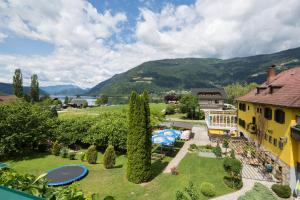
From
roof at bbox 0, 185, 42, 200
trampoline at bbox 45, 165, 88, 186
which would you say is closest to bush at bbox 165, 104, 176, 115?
trampoline at bbox 45, 165, 88, 186

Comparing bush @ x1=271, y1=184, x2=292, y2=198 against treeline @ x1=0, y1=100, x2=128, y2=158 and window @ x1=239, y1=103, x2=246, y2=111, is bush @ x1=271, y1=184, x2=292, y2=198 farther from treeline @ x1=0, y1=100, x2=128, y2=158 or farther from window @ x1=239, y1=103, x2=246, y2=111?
window @ x1=239, y1=103, x2=246, y2=111

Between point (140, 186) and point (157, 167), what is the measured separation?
4844 mm

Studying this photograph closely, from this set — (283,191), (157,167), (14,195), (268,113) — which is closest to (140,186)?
(157,167)

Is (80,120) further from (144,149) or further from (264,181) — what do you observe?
(264,181)

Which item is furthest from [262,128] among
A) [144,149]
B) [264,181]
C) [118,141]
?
[118,141]

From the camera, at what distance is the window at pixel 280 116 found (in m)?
18.2

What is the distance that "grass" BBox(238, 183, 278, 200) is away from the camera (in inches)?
577

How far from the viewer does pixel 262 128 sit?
23.8 meters

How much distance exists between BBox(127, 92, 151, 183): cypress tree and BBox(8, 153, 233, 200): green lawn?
1153 mm

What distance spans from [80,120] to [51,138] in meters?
4.42

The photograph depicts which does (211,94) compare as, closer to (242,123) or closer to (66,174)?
(242,123)

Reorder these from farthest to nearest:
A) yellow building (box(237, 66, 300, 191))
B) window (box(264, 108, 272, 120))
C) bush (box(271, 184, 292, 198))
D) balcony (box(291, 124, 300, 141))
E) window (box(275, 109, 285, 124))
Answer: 1. window (box(264, 108, 272, 120))
2. window (box(275, 109, 285, 124))
3. yellow building (box(237, 66, 300, 191))
4. bush (box(271, 184, 292, 198))
5. balcony (box(291, 124, 300, 141))

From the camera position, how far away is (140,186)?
56.9ft

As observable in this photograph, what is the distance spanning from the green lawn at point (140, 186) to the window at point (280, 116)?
697cm
